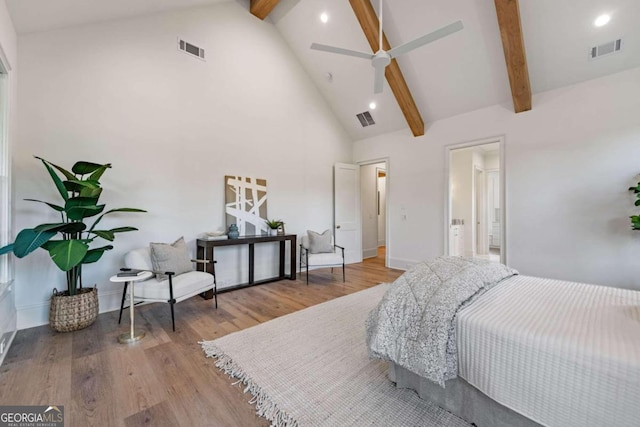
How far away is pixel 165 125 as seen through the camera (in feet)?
12.0

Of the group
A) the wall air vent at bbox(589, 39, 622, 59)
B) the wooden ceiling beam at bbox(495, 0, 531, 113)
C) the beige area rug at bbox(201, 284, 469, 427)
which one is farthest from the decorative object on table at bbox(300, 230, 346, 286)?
the wall air vent at bbox(589, 39, 622, 59)

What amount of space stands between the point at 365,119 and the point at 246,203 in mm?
3132

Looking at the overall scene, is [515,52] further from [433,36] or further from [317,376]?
[317,376]

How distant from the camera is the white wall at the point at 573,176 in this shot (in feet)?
10.8

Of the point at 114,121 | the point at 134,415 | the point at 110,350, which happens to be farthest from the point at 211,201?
the point at 134,415

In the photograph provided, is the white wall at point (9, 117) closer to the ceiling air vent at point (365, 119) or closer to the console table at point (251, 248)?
the console table at point (251, 248)

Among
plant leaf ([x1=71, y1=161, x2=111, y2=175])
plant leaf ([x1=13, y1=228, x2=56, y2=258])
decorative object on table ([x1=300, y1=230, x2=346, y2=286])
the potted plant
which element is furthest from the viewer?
decorative object on table ([x1=300, y1=230, x2=346, y2=286])

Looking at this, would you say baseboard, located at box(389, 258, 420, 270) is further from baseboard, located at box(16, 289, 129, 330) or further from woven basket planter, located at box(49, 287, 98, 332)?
baseboard, located at box(16, 289, 129, 330)

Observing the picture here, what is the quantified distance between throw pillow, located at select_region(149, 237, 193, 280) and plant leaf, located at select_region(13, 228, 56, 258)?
0.93 metres

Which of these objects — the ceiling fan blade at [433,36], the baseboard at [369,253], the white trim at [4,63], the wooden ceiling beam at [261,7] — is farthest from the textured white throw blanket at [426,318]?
the baseboard at [369,253]

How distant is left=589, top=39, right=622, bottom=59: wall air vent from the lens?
3150mm

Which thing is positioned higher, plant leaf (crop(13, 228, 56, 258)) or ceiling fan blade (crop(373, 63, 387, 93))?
ceiling fan blade (crop(373, 63, 387, 93))

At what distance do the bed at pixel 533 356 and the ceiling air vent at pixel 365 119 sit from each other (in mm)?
4507

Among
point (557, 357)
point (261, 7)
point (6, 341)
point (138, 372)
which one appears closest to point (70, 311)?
point (6, 341)
